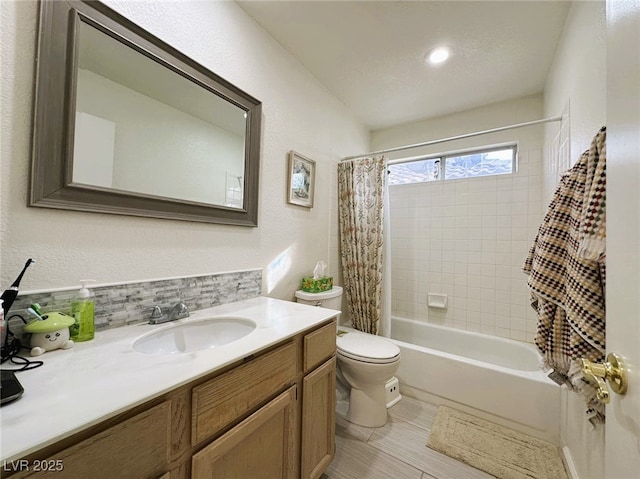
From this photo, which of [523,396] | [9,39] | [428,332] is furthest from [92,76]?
[428,332]

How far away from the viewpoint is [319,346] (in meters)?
1.15

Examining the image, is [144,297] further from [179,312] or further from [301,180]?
[301,180]

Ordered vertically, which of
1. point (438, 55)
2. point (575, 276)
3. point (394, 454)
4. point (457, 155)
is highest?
point (438, 55)

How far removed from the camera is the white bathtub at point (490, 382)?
1.55m

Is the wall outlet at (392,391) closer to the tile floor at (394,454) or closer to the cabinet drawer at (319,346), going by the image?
the tile floor at (394,454)

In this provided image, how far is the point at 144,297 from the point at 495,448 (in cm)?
204

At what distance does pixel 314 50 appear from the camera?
1.80 m

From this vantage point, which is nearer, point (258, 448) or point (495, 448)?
point (258, 448)

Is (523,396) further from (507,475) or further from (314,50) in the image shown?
(314,50)

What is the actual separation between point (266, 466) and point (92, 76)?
1.54m

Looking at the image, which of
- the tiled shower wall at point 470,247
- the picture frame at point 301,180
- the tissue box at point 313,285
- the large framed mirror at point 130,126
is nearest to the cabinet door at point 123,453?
the large framed mirror at point 130,126

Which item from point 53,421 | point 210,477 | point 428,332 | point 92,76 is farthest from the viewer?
point 428,332

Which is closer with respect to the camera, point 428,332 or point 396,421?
point 396,421

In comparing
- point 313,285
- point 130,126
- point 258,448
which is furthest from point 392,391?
point 130,126
